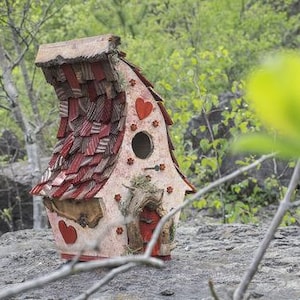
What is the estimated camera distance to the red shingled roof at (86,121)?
142 inches

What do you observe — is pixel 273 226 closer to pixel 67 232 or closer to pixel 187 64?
pixel 67 232

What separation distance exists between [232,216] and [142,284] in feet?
11.9

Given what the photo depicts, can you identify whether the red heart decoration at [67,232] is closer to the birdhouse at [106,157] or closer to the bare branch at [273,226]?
the birdhouse at [106,157]

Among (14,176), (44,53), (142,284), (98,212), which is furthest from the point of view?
(14,176)

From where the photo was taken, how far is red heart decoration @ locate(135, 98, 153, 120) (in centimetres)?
375

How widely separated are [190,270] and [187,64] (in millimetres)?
7572

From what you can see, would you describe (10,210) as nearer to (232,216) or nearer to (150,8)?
(232,216)

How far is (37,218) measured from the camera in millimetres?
6887

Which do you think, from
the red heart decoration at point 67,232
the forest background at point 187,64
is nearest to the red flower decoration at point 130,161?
the red heart decoration at point 67,232

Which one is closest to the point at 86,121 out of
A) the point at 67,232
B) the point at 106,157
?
the point at 106,157

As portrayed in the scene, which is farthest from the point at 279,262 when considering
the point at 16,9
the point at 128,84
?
the point at 16,9

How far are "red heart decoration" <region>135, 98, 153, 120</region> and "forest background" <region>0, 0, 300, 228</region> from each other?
9.31ft

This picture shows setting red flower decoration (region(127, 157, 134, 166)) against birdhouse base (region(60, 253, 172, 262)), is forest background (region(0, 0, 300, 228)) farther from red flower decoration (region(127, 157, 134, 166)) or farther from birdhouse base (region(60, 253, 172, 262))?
red flower decoration (region(127, 157, 134, 166))

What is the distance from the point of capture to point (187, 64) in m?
10.9
